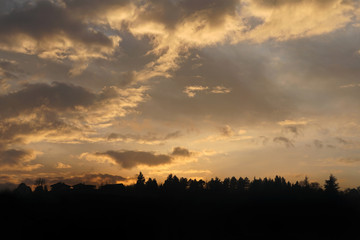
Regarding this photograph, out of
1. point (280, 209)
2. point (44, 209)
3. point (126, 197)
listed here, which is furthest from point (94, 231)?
point (280, 209)

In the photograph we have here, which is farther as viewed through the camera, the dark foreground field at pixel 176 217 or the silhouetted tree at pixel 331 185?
the silhouetted tree at pixel 331 185

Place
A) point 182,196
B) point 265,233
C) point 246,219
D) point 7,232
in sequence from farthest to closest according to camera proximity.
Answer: point 182,196, point 246,219, point 265,233, point 7,232

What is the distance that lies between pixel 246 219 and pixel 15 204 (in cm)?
9637

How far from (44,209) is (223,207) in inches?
3270

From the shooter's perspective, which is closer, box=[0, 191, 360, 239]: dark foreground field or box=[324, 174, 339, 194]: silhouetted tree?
box=[0, 191, 360, 239]: dark foreground field

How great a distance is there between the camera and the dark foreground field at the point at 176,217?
116 m

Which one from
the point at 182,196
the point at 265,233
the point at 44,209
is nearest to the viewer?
the point at 44,209

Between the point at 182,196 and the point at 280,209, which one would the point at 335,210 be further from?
the point at 182,196

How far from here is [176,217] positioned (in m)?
144

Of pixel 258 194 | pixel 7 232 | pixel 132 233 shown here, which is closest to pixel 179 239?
pixel 132 233

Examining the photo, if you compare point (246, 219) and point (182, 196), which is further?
point (182, 196)

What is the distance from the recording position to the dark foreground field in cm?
11600

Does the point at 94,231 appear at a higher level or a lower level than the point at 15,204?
lower

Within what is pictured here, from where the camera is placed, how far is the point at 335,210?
534 ft
